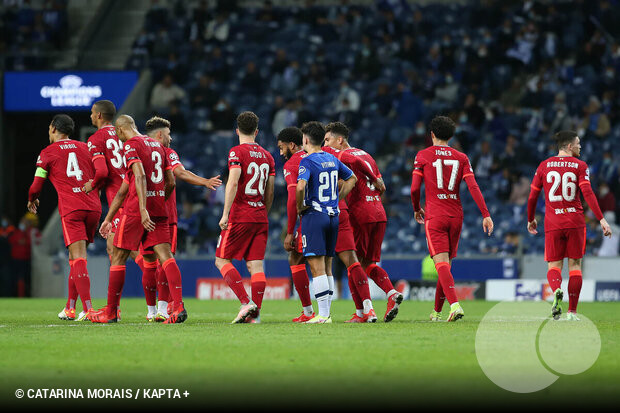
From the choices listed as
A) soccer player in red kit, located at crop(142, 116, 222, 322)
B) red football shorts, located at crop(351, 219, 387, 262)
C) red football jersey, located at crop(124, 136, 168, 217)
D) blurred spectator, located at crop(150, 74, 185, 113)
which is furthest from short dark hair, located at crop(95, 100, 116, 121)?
blurred spectator, located at crop(150, 74, 185, 113)

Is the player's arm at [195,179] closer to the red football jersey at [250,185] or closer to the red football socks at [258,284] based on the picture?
the red football jersey at [250,185]

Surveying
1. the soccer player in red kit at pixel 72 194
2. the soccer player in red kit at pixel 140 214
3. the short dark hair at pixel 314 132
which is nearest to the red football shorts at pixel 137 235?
the soccer player in red kit at pixel 140 214

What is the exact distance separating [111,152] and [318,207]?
2.70 m

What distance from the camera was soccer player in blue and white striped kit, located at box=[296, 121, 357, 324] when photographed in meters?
10.8

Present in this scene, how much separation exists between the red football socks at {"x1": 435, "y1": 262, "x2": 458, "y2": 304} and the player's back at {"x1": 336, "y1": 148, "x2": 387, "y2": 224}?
0.94 m

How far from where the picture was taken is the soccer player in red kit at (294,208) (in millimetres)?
11086

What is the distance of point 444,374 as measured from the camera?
6668 millimetres

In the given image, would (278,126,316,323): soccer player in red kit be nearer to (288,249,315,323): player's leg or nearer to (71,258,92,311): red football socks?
(288,249,315,323): player's leg

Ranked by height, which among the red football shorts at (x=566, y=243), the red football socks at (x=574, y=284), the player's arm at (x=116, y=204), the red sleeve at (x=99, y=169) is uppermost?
the red sleeve at (x=99, y=169)

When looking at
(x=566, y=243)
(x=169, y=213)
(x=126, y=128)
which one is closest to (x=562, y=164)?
(x=566, y=243)

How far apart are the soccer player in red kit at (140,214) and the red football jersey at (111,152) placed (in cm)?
68

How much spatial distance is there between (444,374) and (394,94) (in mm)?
20233

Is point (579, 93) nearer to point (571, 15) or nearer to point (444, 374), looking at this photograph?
point (571, 15)

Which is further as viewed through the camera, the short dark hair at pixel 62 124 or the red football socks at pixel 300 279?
the short dark hair at pixel 62 124
